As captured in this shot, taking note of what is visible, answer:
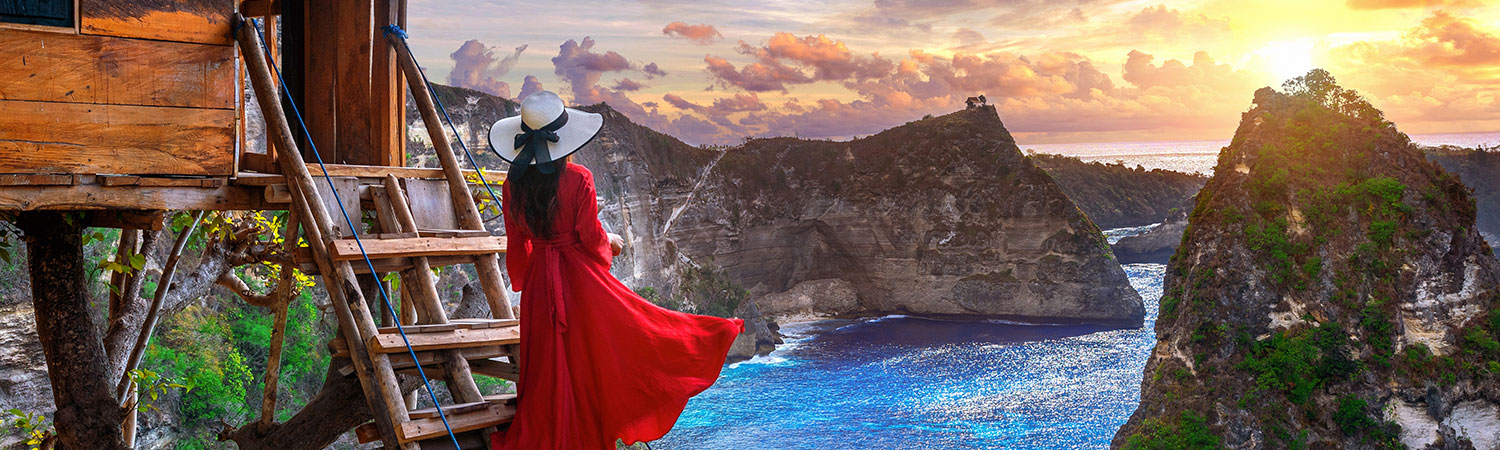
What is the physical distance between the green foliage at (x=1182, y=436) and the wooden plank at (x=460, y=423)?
32.1m

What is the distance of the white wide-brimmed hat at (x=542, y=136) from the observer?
4.52m

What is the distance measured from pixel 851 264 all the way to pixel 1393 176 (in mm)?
43443

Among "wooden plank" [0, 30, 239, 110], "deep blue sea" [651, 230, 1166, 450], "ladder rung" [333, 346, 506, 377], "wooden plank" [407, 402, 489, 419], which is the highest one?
"wooden plank" [0, 30, 239, 110]

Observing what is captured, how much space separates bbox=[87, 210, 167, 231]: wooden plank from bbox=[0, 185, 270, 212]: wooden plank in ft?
1.76

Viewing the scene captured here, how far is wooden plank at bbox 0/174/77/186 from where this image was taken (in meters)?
4.57

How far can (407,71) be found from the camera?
6105 millimetres

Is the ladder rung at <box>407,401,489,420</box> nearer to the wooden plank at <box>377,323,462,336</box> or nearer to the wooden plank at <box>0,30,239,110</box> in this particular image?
the wooden plank at <box>377,323,462,336</box>

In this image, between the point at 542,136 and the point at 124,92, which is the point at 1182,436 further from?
the point at 124,92

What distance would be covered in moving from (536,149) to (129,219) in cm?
284

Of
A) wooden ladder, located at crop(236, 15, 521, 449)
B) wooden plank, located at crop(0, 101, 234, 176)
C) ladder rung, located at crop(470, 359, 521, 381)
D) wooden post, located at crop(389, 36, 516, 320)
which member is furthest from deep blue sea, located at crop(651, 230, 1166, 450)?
wooden plank, located at crop(0, 101, 234, 176)

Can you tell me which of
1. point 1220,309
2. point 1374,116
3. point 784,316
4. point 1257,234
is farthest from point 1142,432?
point 784,316

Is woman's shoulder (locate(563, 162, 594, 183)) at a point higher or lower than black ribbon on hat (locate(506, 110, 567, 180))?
lower

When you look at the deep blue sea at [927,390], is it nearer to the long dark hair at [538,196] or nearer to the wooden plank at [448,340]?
the wooden plank at [448,340]

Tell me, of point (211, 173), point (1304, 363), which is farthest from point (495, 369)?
point (1304, 363)
